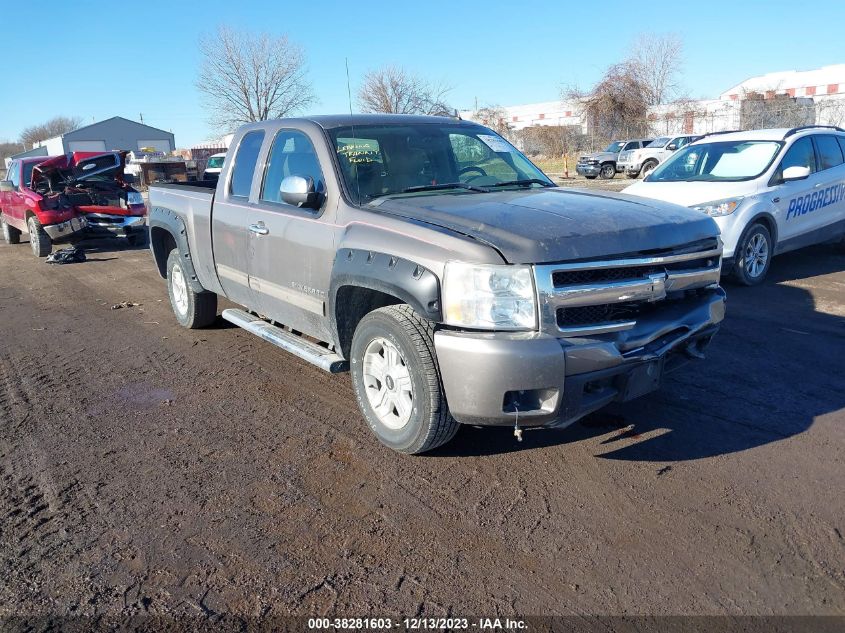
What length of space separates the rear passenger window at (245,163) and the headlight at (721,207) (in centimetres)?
518

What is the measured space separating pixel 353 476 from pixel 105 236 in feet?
37.2

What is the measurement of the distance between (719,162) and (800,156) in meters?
0.95

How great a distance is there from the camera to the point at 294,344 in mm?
4574

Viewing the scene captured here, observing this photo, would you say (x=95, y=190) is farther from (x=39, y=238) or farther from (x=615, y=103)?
(x=615, y=103)

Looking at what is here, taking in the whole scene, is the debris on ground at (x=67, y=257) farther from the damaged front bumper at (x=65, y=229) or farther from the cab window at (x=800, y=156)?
the cab window at (x=800, y=156)

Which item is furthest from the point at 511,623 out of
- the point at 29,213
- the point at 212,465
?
the point at 29,213

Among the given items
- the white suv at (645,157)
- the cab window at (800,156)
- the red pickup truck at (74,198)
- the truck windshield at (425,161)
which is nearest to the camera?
the truck windshield at (425,161)

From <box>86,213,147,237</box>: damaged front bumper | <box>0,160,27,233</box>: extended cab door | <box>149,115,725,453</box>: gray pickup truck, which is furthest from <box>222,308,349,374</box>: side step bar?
<box>0,160,27,233</box>: extended cab door

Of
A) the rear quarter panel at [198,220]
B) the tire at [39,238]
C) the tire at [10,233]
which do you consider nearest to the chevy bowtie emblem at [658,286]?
the rear quarter panel at [198,220]

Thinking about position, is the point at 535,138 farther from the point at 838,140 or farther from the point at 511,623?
the point at 511,623

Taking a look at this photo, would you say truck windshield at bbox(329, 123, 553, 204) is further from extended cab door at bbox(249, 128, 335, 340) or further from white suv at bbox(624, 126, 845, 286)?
white suv at bbox(624, 126, 845, 286)

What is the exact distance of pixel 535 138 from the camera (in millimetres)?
40500

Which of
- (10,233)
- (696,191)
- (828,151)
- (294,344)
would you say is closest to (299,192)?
(294,344)

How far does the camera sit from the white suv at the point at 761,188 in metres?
7.69
